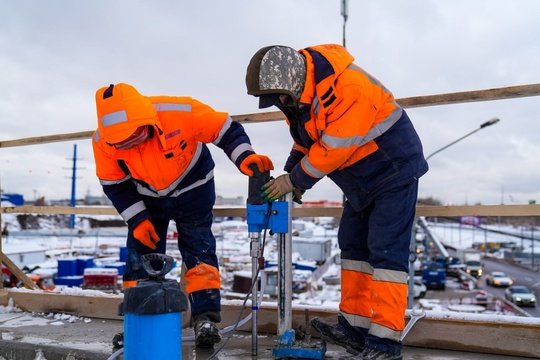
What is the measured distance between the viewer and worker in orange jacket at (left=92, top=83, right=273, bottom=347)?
2.81 meters

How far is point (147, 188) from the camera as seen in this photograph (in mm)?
3168

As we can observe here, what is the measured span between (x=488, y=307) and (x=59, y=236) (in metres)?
33.4

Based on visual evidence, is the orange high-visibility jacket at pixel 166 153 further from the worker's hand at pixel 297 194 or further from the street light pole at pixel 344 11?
the street light pole at pixel 344 11

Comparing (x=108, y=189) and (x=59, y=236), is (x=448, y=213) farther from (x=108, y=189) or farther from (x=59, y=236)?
(x=59, y=236)

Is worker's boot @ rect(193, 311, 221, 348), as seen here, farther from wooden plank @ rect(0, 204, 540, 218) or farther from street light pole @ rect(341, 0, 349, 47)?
street light pole @ rect(341, 0, 349, 47)

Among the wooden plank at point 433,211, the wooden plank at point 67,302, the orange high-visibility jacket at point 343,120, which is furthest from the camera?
the wooden plank at point 67,302

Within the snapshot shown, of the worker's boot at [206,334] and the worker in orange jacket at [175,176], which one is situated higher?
the worker in orange jacket at [175,176]

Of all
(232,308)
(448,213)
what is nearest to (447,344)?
A: (448,213)

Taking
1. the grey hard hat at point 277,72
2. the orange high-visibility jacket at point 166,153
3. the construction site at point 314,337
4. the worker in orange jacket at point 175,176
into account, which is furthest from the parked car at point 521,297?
the grey hard hat at point 277,72

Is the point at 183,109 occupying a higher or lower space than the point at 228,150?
higher

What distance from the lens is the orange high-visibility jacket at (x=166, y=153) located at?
294cm

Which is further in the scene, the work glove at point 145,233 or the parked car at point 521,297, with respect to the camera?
the parked car at point 521,297

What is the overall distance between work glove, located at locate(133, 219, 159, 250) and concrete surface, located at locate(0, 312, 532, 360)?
64 cm

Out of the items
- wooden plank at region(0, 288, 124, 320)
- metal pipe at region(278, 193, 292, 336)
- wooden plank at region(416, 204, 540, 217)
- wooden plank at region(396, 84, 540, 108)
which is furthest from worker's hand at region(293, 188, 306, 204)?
wooden plank at region(0, 288, 124, 320)
